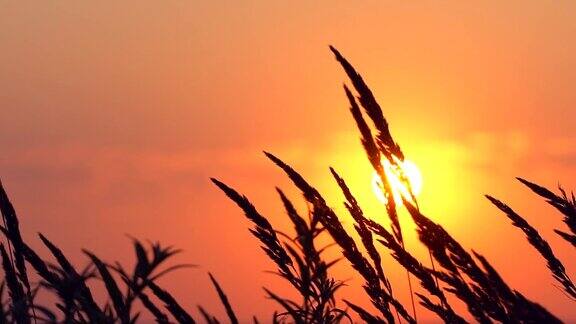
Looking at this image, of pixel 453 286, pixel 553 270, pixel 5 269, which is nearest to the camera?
pixel 453 286

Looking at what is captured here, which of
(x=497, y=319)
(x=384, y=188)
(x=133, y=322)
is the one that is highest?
(x=384, y=188)

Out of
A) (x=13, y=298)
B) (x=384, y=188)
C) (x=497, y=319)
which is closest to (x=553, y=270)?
(x=384, y=188)

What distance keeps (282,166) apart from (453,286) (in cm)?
108

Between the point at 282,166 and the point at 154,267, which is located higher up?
the point at 282,166

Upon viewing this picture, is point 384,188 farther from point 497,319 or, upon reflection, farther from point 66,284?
point 66,284

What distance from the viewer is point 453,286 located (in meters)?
1.88

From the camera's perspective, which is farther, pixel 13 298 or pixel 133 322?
pixel 13 298

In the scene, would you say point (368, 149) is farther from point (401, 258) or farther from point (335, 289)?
point (335, 289)

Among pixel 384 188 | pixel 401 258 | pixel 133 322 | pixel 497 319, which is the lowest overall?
pixel 133 322

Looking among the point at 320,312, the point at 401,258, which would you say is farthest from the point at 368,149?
the point at 320,312

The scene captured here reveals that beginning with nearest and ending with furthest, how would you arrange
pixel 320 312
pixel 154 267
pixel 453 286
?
pixel 154 267 < pixel 320 312 < pixel 453 286

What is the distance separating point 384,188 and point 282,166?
36 cm

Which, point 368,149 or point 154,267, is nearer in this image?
point 154,267

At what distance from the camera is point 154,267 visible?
1308mm
